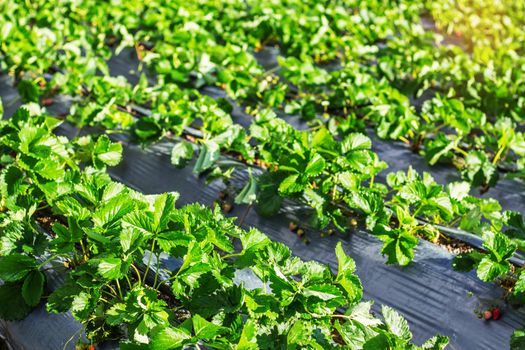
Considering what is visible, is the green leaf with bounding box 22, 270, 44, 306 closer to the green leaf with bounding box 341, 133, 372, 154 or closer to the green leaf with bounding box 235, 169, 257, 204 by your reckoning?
the green leaf with bounding box 235, 169, 257, 204

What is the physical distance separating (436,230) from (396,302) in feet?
1.33

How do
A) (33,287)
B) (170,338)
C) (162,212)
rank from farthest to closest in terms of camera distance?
(33,287), (162,212), (170,338)

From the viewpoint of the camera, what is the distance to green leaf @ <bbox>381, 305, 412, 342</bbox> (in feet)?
5.37

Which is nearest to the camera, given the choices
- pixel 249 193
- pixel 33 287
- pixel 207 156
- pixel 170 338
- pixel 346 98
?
pixel 170 338

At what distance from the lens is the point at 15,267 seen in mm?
1835

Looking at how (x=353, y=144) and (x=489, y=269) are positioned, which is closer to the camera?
(x=489, y=269)

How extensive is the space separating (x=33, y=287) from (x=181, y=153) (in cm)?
100

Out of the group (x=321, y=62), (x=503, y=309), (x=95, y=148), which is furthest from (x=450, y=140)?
(x=95, y=148)

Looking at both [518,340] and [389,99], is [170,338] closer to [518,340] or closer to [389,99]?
[518,340]

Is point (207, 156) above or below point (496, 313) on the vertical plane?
above

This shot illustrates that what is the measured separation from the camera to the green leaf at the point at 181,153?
8.69 feet

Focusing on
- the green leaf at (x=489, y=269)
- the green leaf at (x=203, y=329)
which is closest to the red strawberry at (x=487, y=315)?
the green leaf at (x=489, y=269)

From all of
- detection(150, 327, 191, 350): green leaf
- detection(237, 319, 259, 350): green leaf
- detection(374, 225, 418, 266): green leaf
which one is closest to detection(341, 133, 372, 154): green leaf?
detection(374, 225, 418, 266): green leaf

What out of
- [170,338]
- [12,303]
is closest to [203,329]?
[170,338]
